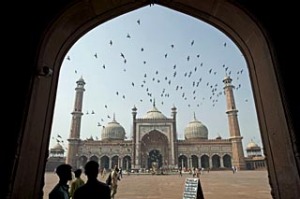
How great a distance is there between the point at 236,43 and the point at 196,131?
42203 mm

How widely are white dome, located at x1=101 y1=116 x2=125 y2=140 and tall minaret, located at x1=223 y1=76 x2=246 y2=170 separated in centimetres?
1959

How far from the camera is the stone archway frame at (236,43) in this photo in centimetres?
253

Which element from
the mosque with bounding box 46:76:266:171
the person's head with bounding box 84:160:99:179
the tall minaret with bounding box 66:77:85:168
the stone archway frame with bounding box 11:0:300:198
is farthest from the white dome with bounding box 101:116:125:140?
the person's head with bounding box 84:160:99:179

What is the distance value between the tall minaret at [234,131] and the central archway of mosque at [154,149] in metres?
11.2

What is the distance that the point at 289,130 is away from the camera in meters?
2.42

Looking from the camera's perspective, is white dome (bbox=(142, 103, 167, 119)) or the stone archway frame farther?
white dome (bbox=(142, 103, 167, 119))

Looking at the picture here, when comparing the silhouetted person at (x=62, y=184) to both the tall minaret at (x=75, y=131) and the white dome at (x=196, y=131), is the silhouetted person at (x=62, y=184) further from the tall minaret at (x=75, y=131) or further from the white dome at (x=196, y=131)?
the white dome at (x=196, y=131)

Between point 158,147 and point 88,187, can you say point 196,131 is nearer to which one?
A: point 158,147

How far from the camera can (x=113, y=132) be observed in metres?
44.5

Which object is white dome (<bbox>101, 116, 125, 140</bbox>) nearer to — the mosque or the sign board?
the mosque

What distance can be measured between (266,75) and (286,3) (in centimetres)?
87

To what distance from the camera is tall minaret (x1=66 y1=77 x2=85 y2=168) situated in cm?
4000

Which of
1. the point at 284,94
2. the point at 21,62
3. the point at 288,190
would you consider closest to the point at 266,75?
the point at 284,94

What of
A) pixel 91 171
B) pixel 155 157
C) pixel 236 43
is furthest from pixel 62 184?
pixel 155 157
